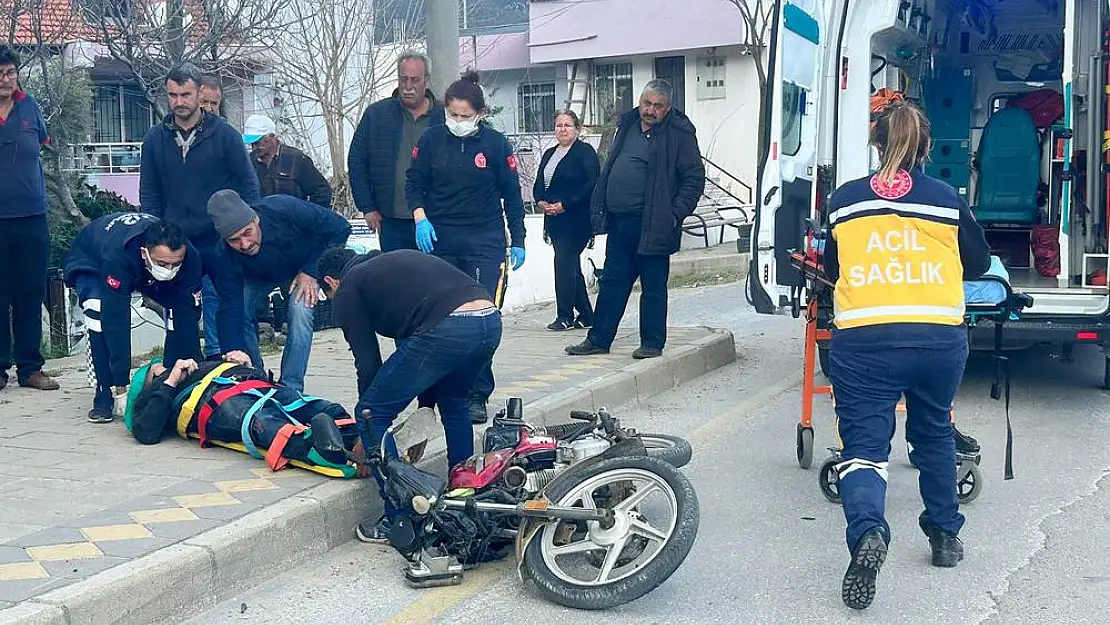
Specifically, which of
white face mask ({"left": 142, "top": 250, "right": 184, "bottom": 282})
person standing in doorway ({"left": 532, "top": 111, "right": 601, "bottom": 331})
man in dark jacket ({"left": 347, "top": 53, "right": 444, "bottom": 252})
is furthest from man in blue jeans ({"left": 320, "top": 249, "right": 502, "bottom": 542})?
person standing in doorway ({"left": 532, "top": 111, "right": 601, "bottom": 331})

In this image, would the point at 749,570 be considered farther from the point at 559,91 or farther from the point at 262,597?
the point at 559,91

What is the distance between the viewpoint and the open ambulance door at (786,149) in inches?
318

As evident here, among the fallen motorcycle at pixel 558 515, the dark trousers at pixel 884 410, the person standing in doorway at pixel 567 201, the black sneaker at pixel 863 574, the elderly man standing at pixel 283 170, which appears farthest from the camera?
the person standing in doorway at pixel 567 201

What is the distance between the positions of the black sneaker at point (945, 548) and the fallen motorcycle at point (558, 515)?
1089 mm

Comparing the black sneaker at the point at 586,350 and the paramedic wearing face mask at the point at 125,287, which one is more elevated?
the paramedic wearing face mask at the point at 125,287

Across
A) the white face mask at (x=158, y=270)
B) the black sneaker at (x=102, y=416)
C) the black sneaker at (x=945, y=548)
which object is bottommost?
the black sneaker at (x=945, y=548)

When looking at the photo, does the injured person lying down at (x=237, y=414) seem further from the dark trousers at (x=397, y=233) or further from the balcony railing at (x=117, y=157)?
the balcony railing at (x=117, y=157)

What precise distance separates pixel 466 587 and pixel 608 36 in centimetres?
2107

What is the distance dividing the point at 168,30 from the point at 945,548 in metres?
8.30

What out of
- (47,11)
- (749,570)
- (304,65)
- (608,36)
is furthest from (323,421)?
(608,36)

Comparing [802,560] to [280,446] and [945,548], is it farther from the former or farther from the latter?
[280,446]

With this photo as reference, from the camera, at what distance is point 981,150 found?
11.4 meters

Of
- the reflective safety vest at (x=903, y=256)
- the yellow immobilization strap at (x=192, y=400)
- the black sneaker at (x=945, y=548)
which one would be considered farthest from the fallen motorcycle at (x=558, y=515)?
the yellow immobilization strap at (x=192, y=400)

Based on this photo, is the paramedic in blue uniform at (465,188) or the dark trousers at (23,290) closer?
the paramedic in blue uniform at (465,188)
